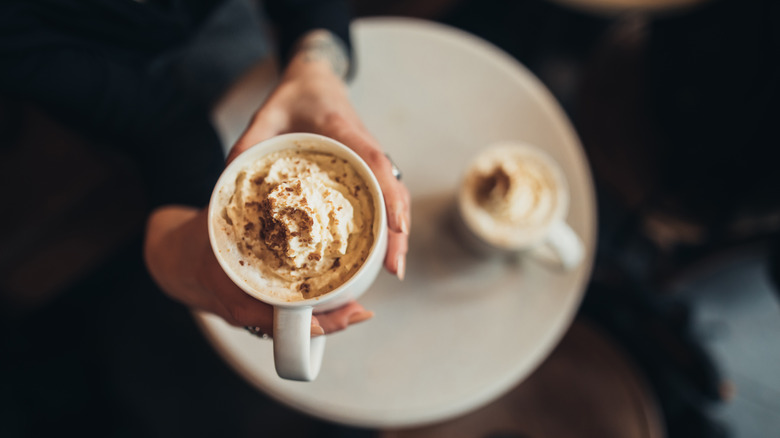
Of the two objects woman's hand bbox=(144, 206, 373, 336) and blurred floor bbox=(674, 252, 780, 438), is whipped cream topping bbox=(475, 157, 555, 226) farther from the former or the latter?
blurred floor bbox=(674, 252, 780, 438)

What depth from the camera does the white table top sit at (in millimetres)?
925

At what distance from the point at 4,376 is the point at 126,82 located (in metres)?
1.33

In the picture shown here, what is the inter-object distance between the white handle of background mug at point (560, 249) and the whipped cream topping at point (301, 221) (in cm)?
44

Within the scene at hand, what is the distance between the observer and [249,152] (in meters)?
0.57

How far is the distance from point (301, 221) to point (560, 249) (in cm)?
54

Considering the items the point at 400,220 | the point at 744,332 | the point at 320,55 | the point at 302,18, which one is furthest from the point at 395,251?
the point at 744,332

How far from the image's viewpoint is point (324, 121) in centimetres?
73

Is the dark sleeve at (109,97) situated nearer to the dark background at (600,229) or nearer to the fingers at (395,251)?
the fingers at (395,251)

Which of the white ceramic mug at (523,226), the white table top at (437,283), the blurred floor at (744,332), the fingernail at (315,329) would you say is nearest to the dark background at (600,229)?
the blurred floor at (744,332)

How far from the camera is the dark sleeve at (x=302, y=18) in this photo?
979 mm

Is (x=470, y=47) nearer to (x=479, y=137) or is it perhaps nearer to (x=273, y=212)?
(x=479, y=137)

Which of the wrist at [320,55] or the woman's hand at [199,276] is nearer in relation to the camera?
the woman's hand at [199,276]

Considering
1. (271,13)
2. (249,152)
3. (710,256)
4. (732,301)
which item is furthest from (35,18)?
(732,301)

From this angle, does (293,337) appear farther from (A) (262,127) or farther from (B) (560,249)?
(B) (560,249)
